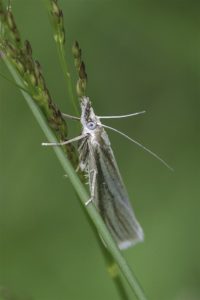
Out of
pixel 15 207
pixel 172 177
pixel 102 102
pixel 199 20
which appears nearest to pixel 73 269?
pixel 15 207

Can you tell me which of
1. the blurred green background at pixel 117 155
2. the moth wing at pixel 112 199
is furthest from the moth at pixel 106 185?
the blurred green background at pixel 117 155

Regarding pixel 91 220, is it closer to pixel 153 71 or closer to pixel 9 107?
pixel 9 107

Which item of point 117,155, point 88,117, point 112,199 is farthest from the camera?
point 117,155

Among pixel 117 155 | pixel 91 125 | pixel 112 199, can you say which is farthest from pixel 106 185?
pixel 117 155

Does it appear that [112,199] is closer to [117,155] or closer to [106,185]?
[106,185]

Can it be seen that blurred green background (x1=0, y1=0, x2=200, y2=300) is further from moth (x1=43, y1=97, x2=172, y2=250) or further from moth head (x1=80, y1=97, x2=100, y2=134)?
moth head (x1=80, y1=97, x2=100, y2=134)

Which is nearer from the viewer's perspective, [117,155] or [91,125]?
[91,125]
